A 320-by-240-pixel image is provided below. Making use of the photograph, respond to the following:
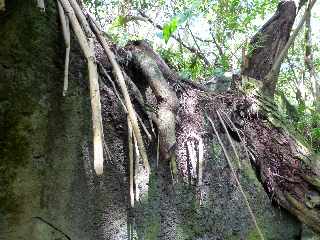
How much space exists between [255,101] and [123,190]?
145cm

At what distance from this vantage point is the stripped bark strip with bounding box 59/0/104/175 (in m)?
1.68

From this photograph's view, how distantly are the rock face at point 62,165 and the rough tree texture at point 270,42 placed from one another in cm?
162

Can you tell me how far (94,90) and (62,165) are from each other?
50 cm

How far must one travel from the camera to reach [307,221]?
121 inches

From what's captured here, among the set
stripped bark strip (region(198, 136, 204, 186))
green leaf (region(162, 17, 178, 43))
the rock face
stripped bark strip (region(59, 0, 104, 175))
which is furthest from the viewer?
green leaf (region(162, 17, 178, 43))

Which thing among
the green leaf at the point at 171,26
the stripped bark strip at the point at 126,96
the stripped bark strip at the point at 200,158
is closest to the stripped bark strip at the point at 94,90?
the stripped bark strip at the point at 126,96

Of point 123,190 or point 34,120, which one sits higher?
point 34,120

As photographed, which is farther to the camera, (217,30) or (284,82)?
(284,82)

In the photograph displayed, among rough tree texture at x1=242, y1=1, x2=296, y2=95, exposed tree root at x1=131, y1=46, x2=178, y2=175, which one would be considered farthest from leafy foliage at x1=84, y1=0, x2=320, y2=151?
exposed tree root at x1=131, y1=46, x2=178, y2=175

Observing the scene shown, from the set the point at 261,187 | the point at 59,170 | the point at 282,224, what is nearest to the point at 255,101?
the point at 261,187

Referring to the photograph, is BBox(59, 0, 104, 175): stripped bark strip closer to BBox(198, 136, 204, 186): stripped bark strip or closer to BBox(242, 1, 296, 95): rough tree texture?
BBox(198, 136, 204, 186): stripped bark strip

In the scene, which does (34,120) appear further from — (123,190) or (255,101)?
(255,101)

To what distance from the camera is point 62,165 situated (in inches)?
88.0

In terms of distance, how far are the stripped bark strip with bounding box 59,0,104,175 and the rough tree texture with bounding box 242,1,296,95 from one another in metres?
2.11
